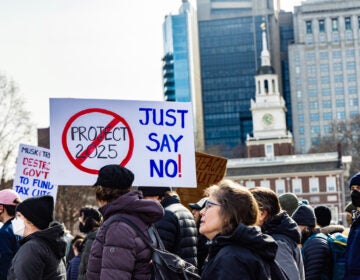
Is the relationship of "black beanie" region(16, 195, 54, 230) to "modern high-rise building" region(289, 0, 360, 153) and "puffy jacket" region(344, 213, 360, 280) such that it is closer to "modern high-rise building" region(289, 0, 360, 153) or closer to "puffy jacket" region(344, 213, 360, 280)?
"puffy jacket" region(344, 213, 360, 280)

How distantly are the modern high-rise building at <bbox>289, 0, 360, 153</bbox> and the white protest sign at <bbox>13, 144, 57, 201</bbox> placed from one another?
451 ft

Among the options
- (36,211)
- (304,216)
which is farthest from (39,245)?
(304,216)

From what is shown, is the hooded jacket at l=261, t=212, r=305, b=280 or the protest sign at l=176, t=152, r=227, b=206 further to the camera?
the protest sign at l=176, t=152, r=227, b=206

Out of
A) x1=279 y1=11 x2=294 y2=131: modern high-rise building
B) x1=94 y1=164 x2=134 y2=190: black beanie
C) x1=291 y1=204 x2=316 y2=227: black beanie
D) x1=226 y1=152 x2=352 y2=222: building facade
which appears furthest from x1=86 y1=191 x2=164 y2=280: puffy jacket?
x1=279 y1=11 x2=294 y2=131: modern high-rise building

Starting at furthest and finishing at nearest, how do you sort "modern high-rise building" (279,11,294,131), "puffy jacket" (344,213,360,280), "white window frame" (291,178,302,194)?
"modern high-rise building" (279,11,294,131) → "white window frame" (291,178,302,194) → "puffy jacket" (344,213,360,280)

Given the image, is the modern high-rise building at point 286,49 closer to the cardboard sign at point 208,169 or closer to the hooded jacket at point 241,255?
the cardboard sign at point 208,169

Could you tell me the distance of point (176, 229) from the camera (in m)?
7.51

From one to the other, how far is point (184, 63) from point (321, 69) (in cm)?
2339

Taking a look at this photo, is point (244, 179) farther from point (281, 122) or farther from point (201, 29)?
point (201, 29)

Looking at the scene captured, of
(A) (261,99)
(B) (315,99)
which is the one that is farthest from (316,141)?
(A) (261,99)

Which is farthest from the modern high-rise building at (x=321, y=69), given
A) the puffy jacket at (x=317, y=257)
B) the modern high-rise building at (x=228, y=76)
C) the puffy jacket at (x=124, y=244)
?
the puffy jacket at (x=124, y=244)

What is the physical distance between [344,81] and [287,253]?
477 feet

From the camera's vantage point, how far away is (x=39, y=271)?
22.0 feet

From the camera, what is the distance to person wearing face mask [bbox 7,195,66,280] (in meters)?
6.65
